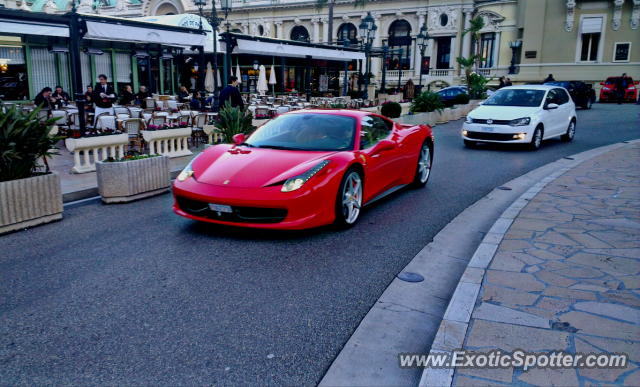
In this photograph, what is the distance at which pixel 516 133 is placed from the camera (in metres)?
12.9

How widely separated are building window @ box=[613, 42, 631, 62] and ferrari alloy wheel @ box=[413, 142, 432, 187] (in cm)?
4501

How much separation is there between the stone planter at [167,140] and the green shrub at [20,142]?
3845mm

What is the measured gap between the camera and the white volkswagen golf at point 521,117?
1298 cm

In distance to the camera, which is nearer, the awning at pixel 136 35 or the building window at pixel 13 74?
the awning at pixel 136 35

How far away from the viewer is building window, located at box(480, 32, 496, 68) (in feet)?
170

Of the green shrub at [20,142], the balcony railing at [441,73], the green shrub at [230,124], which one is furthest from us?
the balcony railing at [441,73]

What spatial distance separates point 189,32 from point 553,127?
11063 mm

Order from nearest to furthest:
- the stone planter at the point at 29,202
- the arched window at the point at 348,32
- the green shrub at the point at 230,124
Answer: the stone planter at the point at 29,202
the green shrub at the point at 230,124
the arched window at the point at 348,32

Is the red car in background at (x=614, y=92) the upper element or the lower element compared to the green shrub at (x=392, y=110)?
upper

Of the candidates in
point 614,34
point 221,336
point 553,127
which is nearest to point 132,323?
point 221,336

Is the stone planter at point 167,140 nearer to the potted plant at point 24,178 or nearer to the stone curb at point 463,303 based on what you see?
the potted plant at point 24,178

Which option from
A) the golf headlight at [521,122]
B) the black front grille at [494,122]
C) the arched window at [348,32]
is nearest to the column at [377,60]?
the arched window at [348,32]

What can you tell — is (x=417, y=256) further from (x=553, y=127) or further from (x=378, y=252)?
(x=553, y=127)

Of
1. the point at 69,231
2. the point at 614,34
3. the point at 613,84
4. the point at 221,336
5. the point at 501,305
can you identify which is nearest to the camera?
the point at 221,336
